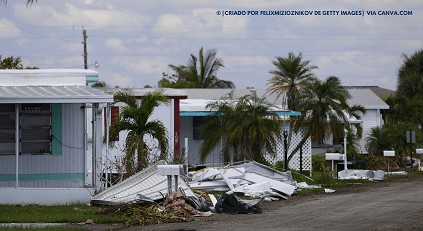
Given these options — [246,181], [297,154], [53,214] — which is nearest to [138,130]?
[246,181]

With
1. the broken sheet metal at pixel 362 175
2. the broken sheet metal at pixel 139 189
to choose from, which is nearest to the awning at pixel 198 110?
the broken sheet metal at pixel 362 175

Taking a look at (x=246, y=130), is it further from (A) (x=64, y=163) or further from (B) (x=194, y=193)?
(B) (x=194, y=193)

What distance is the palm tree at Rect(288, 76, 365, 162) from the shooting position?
106 ft

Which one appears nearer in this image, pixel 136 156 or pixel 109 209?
pixel 109 209

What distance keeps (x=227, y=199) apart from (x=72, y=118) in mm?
5377

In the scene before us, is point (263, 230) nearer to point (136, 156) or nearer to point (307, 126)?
point (136, 156)

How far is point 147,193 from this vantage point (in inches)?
799

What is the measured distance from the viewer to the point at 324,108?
3209cm

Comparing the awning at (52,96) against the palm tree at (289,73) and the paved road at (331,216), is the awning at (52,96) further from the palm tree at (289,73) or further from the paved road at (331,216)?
the palm tree at (289,73)

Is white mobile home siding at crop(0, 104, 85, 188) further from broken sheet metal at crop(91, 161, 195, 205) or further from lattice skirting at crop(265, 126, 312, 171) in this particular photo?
lattice skirting at crop(265, 126, 312, 171)

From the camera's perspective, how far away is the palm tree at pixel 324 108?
32.3 metres

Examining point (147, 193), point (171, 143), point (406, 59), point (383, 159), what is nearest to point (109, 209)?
point (147, 193)

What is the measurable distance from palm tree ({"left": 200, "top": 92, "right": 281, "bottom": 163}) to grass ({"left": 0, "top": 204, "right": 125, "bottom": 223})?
903 centimetres

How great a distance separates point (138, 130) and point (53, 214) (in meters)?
7.09
